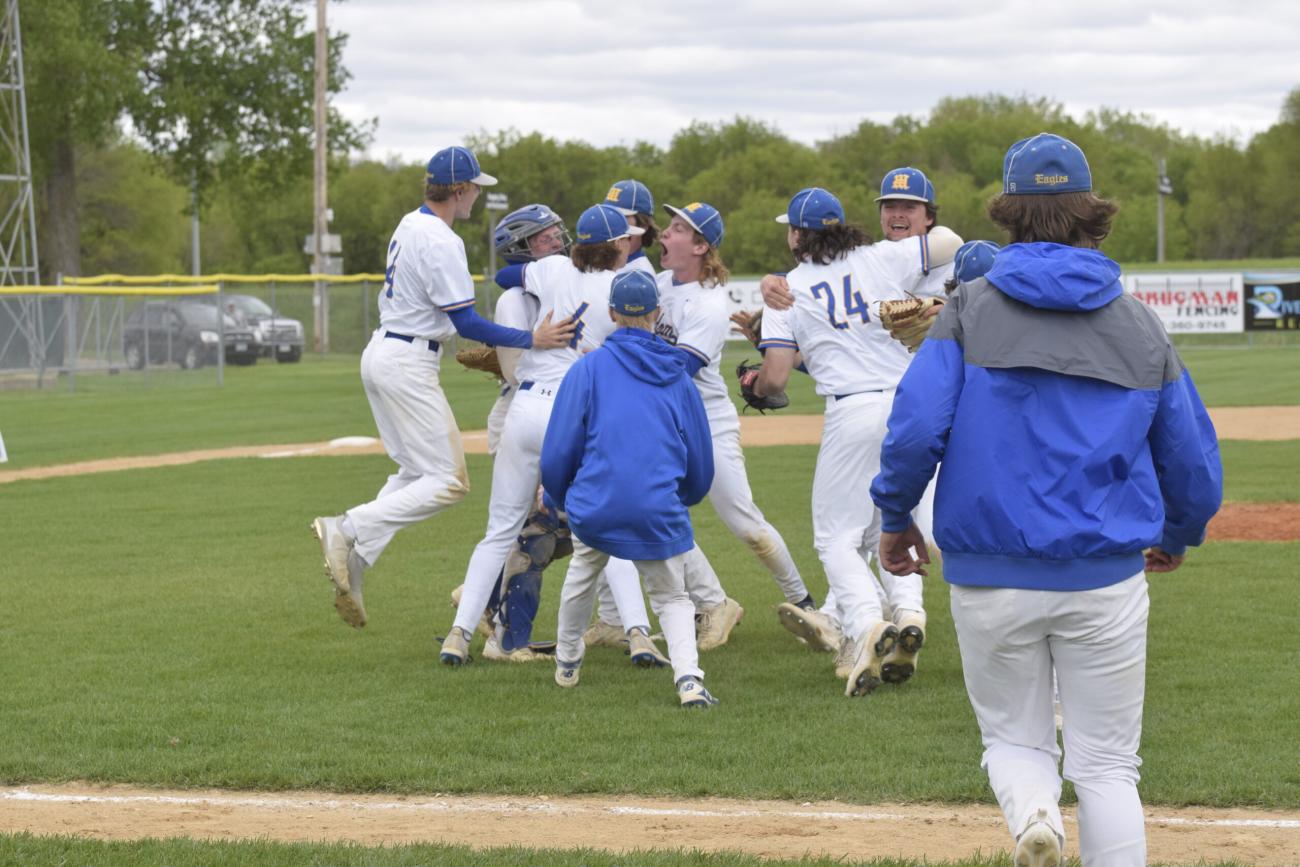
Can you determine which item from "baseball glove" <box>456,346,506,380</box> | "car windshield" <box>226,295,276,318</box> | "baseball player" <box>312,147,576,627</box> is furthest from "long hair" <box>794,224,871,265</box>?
"car windshield" <box>226,295,276,318</box>

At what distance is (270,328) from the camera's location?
41406 millimetres

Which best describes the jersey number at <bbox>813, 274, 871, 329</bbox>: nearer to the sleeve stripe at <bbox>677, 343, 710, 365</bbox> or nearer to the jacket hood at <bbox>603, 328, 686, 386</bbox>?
the sleeve stripe at <bbox>677, 343, 710, 365</bbox>

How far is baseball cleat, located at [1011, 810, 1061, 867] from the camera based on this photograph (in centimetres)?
395

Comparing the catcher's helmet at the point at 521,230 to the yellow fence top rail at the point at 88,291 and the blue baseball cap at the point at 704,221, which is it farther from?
the yellow fence top rail at the point at 88,291

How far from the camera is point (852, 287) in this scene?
7402 millimetres

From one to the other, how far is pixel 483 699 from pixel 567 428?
1284 millimetres

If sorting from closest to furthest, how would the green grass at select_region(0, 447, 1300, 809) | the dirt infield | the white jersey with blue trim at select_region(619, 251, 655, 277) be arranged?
the dirt infield
the green grass at select_region(0, 447, 1300, 809)
the white jersey with blue trim at select_region(619, 251, 655, 277)

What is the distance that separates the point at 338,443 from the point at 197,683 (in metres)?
12.9

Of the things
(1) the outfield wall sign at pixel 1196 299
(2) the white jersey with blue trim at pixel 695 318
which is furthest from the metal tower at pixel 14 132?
(2) the white jersey with blue trim at pixel 695 318

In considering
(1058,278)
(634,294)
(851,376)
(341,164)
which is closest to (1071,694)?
(1058,278)

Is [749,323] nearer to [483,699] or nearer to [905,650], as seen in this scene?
[905,650]

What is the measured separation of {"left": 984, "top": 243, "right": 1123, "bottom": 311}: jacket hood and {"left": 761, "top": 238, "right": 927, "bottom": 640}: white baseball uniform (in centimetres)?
320

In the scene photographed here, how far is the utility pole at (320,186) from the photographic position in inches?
1715

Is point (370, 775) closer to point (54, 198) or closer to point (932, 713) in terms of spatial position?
point (932, 713)
